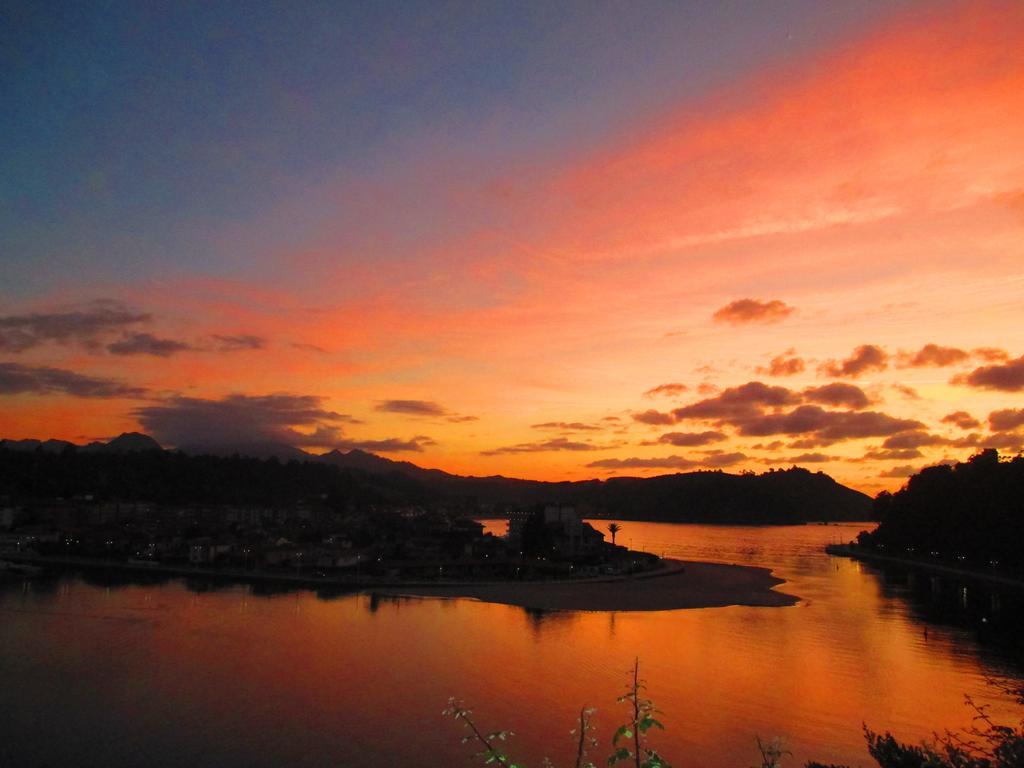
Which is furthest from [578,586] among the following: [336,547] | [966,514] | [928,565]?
[928,565]

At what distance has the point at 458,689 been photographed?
87.1 ft

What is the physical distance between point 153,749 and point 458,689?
1017cm

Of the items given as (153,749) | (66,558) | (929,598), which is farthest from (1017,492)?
(66,558)

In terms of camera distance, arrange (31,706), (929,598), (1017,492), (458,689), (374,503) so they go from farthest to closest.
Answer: (374,503)
(1017,492)
(929,598)
(458,689)
(31,706)

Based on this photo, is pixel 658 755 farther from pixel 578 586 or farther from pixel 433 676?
pixel 578 586

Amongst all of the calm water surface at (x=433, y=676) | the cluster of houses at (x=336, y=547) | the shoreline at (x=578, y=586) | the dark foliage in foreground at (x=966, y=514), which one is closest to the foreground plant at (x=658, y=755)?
the calm water surface at (x=433, y=676)

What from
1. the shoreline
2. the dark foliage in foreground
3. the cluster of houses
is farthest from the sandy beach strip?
the dark foliage in foreground

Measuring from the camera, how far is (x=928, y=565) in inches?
2731

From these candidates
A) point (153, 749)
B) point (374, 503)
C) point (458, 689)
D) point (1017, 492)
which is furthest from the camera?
point (374, 503)

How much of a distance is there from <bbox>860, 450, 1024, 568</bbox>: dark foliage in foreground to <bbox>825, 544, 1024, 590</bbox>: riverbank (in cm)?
122

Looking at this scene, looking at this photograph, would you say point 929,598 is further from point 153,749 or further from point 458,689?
point 153,749

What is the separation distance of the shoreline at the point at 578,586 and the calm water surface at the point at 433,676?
8.26 ft

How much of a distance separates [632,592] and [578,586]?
4433 mm

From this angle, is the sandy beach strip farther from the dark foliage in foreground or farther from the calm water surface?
the dark foliage in foreground
